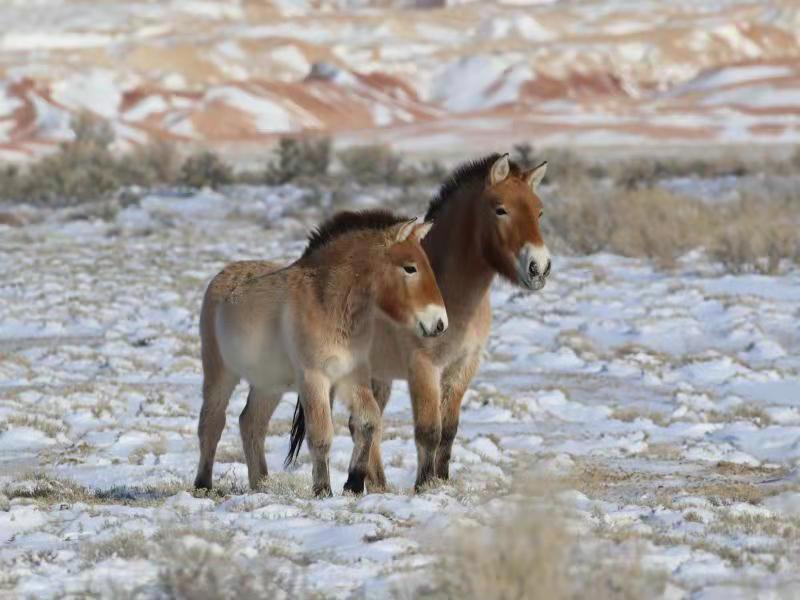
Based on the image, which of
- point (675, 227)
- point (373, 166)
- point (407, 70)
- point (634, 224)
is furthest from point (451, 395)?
point (407, 70)

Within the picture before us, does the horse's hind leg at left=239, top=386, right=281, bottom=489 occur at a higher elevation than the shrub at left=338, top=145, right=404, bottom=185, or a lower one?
higher

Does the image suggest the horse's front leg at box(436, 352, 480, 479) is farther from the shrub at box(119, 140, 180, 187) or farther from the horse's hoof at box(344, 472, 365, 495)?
the shrub at box(119, 140, 180, 187)

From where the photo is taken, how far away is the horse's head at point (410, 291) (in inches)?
279

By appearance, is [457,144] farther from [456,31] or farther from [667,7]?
[667,7]

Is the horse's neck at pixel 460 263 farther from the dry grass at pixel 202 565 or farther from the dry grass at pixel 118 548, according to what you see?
the dry grass at pixel 118 548

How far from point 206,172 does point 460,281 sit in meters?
25.3

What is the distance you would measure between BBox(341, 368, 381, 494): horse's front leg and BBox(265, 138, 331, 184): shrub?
25699 mm

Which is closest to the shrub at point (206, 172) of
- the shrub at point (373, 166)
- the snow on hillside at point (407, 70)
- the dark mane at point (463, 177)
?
the shrub at point (373, 166)

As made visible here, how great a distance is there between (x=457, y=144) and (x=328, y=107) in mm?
19207

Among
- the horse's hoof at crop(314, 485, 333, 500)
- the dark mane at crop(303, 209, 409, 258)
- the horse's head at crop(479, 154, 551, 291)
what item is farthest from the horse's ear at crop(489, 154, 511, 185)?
the horse's hoof at crop(314, 485, 333, 500)

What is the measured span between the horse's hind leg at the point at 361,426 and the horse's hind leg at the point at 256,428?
0.79 metres

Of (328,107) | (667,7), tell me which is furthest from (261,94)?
(667,7)

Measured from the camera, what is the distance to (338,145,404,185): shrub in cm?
3247

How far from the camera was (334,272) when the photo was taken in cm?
742
